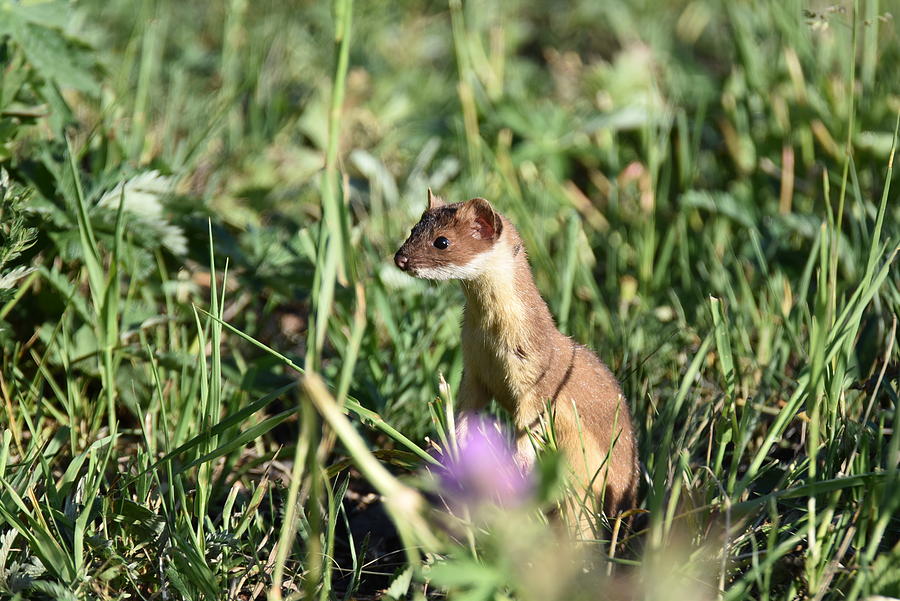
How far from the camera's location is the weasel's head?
2.89m

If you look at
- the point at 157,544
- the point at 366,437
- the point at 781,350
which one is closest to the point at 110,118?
the point at 366,437

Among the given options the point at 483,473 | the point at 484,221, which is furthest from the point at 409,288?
the point at 483,473

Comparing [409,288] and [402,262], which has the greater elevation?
[402,262]

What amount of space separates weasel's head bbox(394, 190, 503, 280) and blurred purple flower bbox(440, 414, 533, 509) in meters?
0.50

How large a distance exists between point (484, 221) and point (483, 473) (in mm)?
846

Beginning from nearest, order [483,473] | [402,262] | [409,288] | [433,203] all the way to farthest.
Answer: [483,473] → [402,262] → [433,203] → [409,288]


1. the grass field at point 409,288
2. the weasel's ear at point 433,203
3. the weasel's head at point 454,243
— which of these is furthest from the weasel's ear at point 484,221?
the grass field at point 409,288

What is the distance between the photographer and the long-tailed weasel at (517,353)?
292cm

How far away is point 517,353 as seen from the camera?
116 inches

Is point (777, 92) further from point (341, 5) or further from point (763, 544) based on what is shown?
point (341, 5)

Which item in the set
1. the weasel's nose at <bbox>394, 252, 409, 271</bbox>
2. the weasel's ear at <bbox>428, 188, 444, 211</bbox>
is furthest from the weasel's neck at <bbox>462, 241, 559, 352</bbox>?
the weasel's ear at <bbox>428, 188, 444, 211</bbox>

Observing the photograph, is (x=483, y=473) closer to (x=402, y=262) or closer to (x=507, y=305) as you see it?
(x=507, y=305)

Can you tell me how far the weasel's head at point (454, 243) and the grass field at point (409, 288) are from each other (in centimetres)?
35

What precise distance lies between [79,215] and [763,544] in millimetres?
2160
